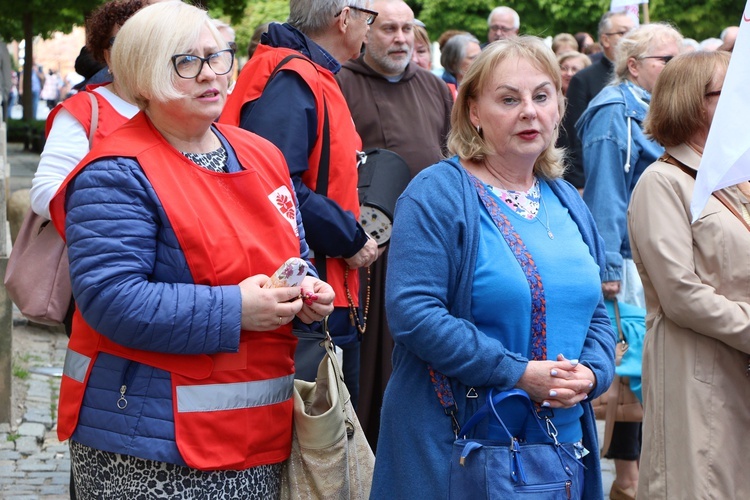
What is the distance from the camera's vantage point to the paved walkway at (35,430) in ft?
18.9

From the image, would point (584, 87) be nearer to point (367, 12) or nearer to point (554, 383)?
point (367, 12)

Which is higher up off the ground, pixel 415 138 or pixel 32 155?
pixel 415 138

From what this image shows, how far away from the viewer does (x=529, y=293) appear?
3.21 meters

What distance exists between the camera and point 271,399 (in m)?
3.21

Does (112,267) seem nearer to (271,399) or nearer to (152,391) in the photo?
(152,391)

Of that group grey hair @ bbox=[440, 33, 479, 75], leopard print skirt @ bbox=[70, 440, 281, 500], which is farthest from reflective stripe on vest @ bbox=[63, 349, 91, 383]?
grey hair @ bbox=[440, 33, 479, 75]

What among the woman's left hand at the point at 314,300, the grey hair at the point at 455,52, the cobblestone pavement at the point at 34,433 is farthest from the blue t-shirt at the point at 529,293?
the grey hair at the point at 455,52

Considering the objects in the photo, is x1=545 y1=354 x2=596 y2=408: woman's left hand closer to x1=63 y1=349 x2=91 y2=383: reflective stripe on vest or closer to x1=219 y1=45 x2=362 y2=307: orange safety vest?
x1=63 y1=349 x2=91 y2=383: reflective stripe on vest

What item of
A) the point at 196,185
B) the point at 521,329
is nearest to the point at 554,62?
the point at 521,329

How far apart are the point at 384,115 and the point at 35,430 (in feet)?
8.95

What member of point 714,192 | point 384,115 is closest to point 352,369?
point 384,115

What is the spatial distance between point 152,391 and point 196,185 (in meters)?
0.56

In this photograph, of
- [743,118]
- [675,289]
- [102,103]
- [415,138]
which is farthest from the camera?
[415,138]

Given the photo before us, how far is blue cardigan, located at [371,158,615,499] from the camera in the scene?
3143 mm
